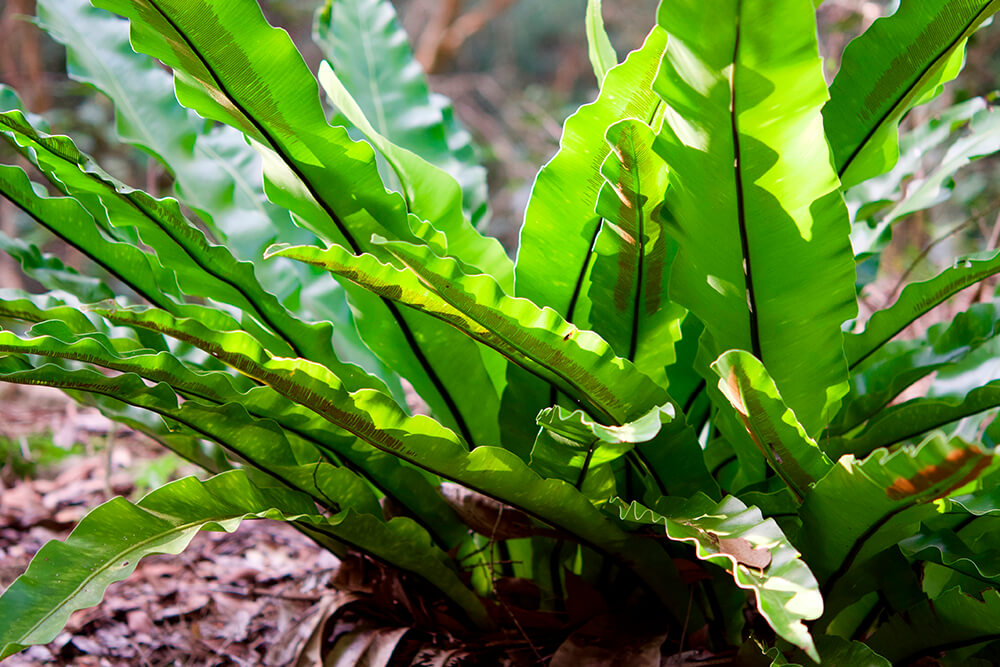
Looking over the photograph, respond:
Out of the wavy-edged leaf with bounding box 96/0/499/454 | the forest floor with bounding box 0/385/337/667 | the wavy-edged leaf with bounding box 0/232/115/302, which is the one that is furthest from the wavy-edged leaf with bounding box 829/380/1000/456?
the wavy-edged leaf with bounding box 0/232/115/302

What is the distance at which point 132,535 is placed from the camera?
583 millimetres

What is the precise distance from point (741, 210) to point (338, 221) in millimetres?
352

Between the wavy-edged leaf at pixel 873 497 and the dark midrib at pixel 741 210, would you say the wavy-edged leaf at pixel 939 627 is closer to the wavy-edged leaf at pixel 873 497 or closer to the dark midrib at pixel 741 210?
the wavy-edged leaf at pixel 873 497

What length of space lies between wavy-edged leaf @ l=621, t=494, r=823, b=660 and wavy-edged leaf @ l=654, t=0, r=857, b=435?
6.0 inches

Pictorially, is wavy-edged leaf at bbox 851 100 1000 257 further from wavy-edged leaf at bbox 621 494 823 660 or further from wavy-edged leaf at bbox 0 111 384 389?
wavy-edged leaf at bbox 0 111 384 389

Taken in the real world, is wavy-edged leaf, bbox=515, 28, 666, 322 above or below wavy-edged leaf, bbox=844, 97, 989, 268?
below

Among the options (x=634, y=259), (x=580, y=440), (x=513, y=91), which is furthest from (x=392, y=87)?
(x=513, y=91)

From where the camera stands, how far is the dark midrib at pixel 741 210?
52cm

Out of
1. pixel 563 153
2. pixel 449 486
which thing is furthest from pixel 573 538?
pixel 563 153

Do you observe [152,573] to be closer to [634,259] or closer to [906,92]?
[634,259]

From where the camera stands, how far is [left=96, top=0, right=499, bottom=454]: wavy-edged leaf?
58 centimetres

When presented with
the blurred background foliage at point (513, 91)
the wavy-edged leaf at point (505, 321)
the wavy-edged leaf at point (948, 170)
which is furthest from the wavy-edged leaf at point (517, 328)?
the blurred background foliage at point (513, 91)

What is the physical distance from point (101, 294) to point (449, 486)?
498 mm

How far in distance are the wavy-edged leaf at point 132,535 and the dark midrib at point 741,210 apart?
1.17ft
